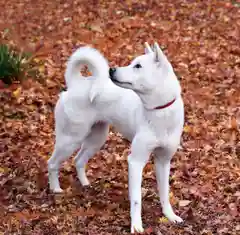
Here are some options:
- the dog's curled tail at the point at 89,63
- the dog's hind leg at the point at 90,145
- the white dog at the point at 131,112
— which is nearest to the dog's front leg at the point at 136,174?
the white dog at the point at 131,112

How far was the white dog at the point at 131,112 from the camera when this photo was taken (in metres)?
4.17

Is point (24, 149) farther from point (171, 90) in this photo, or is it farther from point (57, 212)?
point (171, 90)

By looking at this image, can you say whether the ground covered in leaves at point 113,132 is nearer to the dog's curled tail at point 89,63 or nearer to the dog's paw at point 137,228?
the dog's paw at point 137,228

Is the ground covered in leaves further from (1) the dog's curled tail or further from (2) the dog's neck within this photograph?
(1) the dog's curled tail

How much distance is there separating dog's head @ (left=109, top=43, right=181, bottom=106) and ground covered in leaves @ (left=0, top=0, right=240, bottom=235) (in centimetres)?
113

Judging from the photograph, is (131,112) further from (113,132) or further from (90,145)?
(113,132)

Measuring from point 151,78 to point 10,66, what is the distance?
3.72m

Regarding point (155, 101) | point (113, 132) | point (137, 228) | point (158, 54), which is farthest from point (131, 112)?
point (113, 132)

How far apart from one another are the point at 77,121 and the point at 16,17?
18.9ft

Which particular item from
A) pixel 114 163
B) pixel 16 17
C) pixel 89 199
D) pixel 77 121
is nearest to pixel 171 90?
pixel 77 121

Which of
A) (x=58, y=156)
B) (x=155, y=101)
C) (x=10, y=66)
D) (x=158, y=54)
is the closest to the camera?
(x=158, y=54)

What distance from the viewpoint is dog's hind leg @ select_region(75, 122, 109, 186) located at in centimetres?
523

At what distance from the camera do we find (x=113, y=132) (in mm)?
6859

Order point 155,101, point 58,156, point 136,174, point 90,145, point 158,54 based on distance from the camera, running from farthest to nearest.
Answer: point 90,145
point 58,156
point 136,174
point 155,101
point 158,54
